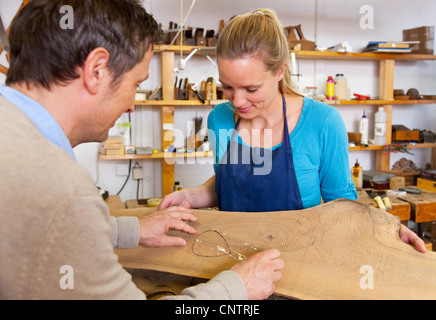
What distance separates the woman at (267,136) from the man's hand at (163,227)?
247 mm

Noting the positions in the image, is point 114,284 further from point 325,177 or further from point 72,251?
point 325,177

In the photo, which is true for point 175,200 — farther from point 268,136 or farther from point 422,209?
point 422,209

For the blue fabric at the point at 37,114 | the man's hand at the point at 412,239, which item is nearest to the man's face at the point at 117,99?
the blue fabric at the point at 37,114

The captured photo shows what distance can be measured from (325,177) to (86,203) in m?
1.32

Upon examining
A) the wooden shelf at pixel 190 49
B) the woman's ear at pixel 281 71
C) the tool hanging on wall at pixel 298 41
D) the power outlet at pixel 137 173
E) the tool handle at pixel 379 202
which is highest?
the tool hanging on wall at pixel 298 41

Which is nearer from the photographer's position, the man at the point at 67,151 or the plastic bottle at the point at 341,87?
the man at the point at 67,151

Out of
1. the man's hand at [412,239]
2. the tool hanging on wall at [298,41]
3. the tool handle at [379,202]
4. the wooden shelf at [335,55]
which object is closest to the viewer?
the man's hand at [412,239]

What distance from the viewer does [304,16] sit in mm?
4180

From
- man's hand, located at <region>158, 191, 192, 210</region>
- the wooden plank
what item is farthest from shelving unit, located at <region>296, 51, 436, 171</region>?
man's hand, located at <region>158, 191, 192, 210</region>

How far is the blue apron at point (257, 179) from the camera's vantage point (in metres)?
1.85

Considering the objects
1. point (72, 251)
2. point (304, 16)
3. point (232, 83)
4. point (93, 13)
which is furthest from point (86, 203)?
point (304, 16)

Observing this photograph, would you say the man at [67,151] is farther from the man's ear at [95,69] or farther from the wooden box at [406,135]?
the wooden box at [406,135]

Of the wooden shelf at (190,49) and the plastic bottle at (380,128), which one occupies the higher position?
the wooden shelf at (190,49)
